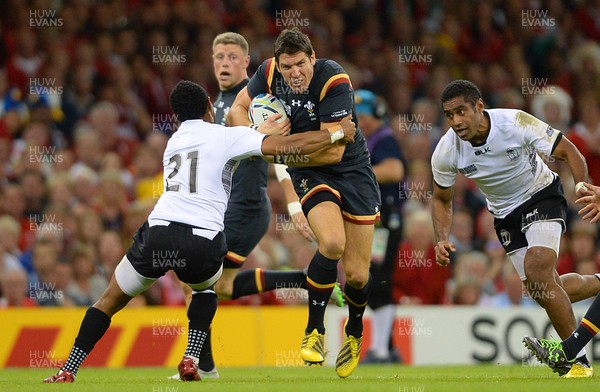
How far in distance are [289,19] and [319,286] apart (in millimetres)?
9506

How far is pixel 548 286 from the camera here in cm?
898

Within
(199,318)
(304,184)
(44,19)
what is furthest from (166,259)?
(44,19)

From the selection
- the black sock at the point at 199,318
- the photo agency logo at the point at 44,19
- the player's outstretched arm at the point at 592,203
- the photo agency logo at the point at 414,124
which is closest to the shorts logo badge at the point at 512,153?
the player's outstretched arm at the point at 592,203

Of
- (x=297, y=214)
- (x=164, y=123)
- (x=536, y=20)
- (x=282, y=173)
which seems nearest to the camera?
(x=297, y=214)

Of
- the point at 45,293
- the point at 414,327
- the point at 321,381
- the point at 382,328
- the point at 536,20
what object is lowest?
the point at 414,327

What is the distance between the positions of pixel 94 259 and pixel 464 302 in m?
4.50

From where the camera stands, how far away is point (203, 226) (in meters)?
8.48

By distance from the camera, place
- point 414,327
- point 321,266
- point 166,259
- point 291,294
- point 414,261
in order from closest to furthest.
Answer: point 166,259 < point 321,266 < point 414,327 < point 414,261 < point 291,294

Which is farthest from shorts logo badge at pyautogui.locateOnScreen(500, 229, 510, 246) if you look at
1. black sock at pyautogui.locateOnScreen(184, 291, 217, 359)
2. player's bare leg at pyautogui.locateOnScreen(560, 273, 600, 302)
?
black sock at pyautogui.locateOnScreen(184, 291, 217, 359)

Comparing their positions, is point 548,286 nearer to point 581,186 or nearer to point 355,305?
point 581,186

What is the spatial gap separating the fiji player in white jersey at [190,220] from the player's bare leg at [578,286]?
2.29 m

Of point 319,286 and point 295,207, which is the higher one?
point 295,207

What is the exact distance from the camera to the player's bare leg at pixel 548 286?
899 centimetres

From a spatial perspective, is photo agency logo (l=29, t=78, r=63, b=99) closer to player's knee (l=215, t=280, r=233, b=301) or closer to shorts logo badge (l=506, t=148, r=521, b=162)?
player's knee (l=215, t=280, r=233, b=301)
